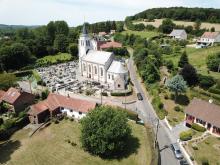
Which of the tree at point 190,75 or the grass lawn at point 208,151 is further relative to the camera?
the tree at point 190,75

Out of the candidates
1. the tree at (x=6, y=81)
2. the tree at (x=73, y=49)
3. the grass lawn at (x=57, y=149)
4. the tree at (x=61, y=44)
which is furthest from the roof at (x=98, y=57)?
the tree at (x=61, y=44)

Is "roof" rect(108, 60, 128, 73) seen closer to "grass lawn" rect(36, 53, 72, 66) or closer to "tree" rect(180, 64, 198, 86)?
"tree" rect(180, 64, 198, 86)

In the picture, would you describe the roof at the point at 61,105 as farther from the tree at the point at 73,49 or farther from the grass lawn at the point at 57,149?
the tree at the point at 73,49

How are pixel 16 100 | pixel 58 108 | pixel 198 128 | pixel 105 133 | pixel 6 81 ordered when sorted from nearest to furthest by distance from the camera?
pixel 105 133 < pixel 198 128 < pixel 58 108 < pixel 16 100 < pixel 6 81

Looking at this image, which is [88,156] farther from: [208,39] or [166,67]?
[208,39]

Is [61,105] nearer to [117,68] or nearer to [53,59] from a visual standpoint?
[117,68]

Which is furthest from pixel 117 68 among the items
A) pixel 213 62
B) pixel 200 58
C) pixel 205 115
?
pixel 200 58

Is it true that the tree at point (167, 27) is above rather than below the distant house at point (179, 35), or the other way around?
above
